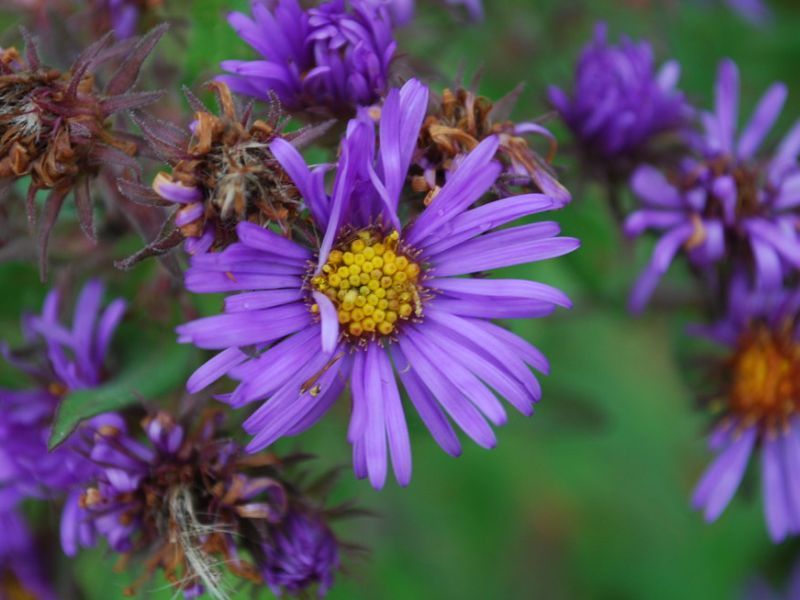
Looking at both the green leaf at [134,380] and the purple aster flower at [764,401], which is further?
the purple aster flower at [764,401]

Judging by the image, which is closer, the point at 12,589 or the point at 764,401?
the point at 764,401

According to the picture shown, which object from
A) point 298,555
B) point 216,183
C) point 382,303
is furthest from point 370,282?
point 298,555

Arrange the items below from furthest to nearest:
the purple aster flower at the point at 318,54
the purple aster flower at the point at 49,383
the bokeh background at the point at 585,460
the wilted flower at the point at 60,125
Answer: the bokeh background at the point at 585,460 < the purple aster flower at the point at 49,383 < the purple aster flower at the point at 318,54 < the wilted flower at the point at 60,125

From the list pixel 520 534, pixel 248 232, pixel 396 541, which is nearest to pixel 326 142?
pixel 248 232

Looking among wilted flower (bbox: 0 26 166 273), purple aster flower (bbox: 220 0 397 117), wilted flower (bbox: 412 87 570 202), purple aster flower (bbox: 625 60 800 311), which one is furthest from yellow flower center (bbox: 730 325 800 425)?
wilted flower (bbox: 0 26 166 273)

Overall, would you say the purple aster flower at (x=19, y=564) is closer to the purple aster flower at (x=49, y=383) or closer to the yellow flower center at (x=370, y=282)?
the purple aster flower at (x=49, y=383)

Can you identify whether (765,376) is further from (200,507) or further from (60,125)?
(60,125)

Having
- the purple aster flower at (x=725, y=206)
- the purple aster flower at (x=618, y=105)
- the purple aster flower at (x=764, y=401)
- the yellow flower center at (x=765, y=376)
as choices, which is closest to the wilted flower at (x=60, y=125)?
the purple aster flower at (x=618, y=105)

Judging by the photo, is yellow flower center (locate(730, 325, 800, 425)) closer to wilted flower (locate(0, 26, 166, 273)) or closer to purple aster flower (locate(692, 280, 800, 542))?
purple aster flower (locate(692, 280, 800, 542))
